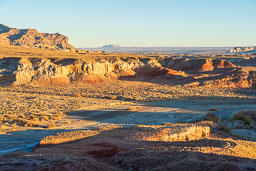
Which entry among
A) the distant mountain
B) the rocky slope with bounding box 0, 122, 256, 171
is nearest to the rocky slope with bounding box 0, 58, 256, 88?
the rocky slope with bounding box 0, 122, 256, 171

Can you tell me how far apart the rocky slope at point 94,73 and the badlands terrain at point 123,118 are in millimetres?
175

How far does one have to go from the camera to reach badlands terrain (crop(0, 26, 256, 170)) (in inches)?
405

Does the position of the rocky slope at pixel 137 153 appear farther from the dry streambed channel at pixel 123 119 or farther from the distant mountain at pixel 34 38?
the distant mountain at pixel 34 38

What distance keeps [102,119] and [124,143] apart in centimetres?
1104

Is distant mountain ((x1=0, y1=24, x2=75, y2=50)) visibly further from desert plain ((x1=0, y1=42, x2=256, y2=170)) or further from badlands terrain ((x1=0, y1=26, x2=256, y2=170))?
badlands terrain ((x1=0, y1=26, x2=256, y2=170))

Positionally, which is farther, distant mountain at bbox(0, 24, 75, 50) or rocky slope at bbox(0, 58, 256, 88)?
distant mountain at bbox(0, 24, 75, 50)

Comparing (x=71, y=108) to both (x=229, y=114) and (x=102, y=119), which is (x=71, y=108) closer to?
(x=102, y=119)

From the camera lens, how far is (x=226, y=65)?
68.5 metres

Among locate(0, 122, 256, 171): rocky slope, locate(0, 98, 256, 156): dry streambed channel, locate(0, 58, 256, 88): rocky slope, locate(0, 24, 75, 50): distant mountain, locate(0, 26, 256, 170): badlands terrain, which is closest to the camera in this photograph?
locate(0, 122, 256, 171): rocky slope

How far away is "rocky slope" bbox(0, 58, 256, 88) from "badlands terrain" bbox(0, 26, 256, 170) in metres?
0.18

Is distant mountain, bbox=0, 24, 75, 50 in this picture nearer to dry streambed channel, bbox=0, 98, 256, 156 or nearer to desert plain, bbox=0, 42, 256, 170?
desert plain, bbox=0, 42, 256, 170

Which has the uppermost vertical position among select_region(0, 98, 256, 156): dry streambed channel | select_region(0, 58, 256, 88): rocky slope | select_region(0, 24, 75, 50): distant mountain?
select_region(0, 24, 75, 50): distant mountain

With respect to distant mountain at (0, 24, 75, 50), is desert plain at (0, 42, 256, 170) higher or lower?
lower

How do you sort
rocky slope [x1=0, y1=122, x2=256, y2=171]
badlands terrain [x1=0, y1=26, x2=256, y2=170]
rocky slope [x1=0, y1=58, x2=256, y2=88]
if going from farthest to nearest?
rocky slope [x1=0, y1=58, x2=256, y2=88], badlands terrain [x1=0, y1=26, x2=256, y2=170], rocky slope [x1=0, y1=122, x2=256, y2=171]
